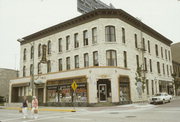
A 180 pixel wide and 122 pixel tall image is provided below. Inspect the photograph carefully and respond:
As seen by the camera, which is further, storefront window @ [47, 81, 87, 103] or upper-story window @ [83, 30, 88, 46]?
upper-story window @ [83, 30, 88, 46]

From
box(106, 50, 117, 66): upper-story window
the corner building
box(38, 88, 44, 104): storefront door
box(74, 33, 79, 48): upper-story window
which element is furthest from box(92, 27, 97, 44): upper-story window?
box(38, 88, 44, 104): storefront door

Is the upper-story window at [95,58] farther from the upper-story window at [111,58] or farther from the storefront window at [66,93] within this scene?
the storefront window at [66,93]

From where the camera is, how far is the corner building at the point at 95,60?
25030mm

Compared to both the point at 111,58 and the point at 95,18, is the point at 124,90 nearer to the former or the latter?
the point at 111,58

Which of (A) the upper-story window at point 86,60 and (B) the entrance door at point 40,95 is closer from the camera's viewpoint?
(A) the upper-story window at point 86,60

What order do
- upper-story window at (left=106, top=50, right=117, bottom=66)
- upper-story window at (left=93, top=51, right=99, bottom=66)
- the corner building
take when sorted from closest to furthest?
the corner building, upper-story window at (left=106, top=50, right=117, bottom=66), upper-story window at (left=93, top=51, right=99, bottom=66)

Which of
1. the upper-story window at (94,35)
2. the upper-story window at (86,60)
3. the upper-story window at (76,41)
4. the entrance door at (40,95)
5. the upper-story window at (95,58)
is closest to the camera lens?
the upper-story window at (95,58)

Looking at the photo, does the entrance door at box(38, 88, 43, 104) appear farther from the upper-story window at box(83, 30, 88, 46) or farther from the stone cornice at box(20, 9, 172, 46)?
the upper-story window at box(83, 30, 88, 46)

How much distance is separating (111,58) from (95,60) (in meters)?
2.38

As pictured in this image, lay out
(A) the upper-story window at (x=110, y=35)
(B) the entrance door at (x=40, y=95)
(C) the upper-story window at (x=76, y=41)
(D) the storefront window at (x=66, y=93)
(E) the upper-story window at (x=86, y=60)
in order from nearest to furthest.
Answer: (D) the storefront window at (x=66, y=93) → (A) the upper-story window at (x=110, y=35) → (E) the upper-story window at (x=86, y=60) → (C) the upper-story window at (x=76, y=41) → (B) the entrance door at (x=40, y=95)

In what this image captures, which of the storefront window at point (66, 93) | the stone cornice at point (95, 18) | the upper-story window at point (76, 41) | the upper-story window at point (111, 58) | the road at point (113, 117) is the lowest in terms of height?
the road at point (113, 117)

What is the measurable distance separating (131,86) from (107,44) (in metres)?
7.12

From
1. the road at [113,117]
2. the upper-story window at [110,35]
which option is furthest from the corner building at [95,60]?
the road at [113,117]

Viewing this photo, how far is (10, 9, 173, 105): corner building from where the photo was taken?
82.1 ft
